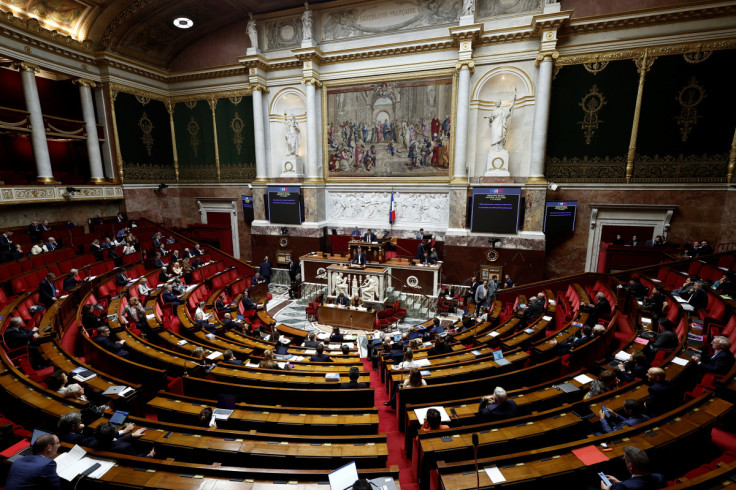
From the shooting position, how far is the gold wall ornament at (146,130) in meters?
18.0

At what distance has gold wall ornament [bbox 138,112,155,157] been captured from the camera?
18.0 metres

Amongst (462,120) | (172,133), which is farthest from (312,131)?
(172,133)

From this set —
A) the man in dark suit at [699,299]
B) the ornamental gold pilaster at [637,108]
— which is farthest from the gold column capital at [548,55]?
the man in dark suit at [699,299]

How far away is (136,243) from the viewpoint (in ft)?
47.2

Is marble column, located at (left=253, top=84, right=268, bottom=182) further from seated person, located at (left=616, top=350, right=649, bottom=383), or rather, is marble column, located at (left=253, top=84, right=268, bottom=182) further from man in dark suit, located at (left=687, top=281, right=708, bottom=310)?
man in dark suit, located at (left=687, top=281, right=708, bottom=310)

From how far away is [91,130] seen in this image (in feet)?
52.6

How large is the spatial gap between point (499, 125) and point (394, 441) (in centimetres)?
1329

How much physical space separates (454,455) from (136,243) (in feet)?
50.4

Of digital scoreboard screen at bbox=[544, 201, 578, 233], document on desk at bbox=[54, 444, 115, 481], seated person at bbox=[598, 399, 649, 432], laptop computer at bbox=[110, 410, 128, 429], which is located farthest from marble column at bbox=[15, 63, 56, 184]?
digital scoreboard screen at bbox=[544, 201, 578, 233]

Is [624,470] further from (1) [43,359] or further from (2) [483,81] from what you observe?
(2) [483,81]

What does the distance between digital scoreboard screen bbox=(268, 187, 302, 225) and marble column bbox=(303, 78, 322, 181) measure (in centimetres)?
114

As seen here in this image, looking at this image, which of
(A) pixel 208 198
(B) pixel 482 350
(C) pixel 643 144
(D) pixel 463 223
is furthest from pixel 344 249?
(C) pixel 643 144

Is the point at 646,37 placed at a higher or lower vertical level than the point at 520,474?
higher

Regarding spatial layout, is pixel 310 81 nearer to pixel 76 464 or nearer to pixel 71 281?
pixel 71 281
